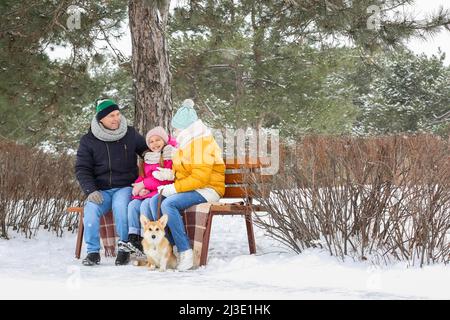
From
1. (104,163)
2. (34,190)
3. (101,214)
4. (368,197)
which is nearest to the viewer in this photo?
(368,197)

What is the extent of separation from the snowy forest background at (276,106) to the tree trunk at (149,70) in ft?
0.09

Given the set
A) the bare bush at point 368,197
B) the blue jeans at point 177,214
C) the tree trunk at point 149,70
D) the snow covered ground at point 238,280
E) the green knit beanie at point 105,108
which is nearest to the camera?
the snow covered ground at point 238,280

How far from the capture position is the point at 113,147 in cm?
659

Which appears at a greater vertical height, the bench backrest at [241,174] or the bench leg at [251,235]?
the bench backrest at [241,174]

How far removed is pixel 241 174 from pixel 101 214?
134 centimetres

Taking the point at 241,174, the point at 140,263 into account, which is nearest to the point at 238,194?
the point at 241,174

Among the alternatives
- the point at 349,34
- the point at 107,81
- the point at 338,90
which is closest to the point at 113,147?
the point at 349,34

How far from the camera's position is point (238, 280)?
5.17 meters

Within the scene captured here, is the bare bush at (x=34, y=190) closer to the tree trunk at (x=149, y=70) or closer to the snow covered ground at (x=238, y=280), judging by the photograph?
the tree trunk at (x=149, y=70)

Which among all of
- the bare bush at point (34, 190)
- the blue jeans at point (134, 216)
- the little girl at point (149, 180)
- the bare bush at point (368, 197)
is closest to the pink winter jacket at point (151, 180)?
Answer: the little girl at point (149, 180)

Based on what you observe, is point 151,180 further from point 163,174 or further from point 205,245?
point 205,245

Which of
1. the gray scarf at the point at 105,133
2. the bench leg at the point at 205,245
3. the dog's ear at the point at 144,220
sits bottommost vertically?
the bench leg at the point at 205,245

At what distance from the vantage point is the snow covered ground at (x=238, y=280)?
448 cm

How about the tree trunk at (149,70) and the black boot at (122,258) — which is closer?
the black boot at (122,258)
